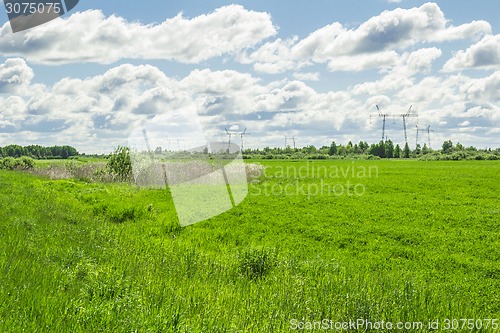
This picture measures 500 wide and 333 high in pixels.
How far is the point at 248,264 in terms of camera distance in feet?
39.8

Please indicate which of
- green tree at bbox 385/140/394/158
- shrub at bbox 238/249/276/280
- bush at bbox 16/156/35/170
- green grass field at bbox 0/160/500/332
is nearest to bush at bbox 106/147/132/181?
green grass field at bbox 0/160/500/332

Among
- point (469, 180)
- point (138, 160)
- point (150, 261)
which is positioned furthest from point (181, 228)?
point (469, 180)

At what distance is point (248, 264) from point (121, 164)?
26702 mm

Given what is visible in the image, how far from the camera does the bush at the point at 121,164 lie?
3578 cm

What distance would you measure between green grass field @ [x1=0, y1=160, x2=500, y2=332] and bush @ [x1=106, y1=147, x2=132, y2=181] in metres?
9.91

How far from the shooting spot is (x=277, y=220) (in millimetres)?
20703

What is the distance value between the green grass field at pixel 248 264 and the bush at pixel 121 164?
9907mm

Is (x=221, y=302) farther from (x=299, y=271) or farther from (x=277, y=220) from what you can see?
(x=277, y=220)

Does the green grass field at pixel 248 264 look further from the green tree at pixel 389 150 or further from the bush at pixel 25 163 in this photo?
the green tree at pixel 389 150

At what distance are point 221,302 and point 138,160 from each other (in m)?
29.4

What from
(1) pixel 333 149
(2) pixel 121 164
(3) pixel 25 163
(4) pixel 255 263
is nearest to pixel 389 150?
(1) pixel 333 149

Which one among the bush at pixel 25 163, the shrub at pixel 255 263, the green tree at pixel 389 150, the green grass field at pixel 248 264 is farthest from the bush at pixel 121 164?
the green tree at pixel 389 150

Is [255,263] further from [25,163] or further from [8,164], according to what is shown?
[8,164]

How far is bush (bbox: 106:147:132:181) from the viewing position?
35.8 m
